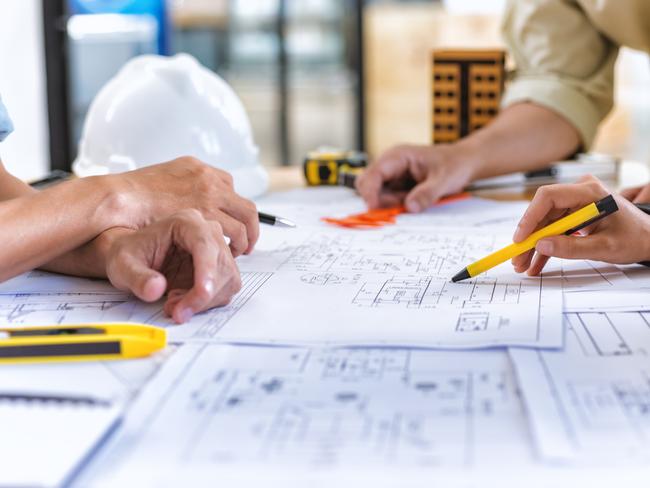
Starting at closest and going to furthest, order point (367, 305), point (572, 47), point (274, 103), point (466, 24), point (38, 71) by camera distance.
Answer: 1. point (367, 305)
2. point (572, 47)
3. point (38, 71)
4. point (466, 24)
5. point (274, 103)

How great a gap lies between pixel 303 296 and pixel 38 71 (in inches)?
96.4

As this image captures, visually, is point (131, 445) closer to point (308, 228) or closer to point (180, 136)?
point (308, 228)

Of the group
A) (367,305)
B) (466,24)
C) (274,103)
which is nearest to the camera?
(367,305)

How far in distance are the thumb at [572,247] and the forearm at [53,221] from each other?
377mm

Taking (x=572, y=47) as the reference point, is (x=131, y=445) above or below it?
below

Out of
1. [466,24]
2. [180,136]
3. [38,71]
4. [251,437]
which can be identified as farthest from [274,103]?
[251,437]

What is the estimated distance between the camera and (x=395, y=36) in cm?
419

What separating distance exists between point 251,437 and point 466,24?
3.79 meters

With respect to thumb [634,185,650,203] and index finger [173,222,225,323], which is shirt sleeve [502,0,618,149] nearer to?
thumb [634,185,650,203]

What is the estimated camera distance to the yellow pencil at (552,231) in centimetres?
74

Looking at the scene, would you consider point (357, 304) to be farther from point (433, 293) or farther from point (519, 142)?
point (519, 142)

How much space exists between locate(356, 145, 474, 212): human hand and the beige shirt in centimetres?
27

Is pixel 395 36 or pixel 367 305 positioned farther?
pixel 395 36

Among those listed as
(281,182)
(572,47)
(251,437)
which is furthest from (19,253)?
(572,47)
